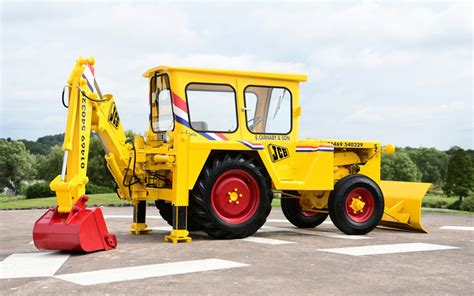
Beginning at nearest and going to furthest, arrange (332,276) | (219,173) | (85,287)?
1. (85,287)
2. (332,276)
3. (219,173)

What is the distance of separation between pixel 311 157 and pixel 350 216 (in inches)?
47.9

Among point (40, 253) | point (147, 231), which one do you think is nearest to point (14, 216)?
point (147, 231)

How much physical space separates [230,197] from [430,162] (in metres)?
58.7

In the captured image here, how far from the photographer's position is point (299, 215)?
11984 mm

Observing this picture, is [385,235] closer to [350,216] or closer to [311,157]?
[350,216]

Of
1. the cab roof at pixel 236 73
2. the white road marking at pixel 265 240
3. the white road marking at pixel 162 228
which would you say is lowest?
the white road marking at pixel 162 228

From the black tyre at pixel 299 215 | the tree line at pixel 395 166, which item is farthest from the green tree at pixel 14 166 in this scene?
the black tyre at pixel 299 215

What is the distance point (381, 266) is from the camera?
292 inches

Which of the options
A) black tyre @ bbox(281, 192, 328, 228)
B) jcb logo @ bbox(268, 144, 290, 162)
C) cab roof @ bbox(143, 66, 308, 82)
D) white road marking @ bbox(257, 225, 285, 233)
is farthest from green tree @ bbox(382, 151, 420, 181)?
jcb logo @ bbox(268, 144, 290, 162)

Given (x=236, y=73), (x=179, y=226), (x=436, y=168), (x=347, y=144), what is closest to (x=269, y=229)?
(x=347, y=144)

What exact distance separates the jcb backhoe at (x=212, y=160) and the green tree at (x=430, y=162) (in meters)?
52.3

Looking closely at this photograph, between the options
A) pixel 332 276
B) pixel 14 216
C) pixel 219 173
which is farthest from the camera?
pixel 14 216

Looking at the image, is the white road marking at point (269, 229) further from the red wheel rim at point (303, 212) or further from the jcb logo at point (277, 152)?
the jcb logo at point (277, 152)

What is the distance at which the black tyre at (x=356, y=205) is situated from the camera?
10570mm
